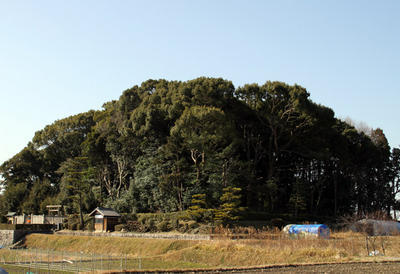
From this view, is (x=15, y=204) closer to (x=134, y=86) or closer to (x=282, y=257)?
(x=134, y=86)

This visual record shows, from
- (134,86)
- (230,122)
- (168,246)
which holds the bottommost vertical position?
(168,246)

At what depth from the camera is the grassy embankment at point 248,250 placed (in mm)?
22172

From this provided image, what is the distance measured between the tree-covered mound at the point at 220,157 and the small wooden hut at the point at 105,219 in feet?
9.61

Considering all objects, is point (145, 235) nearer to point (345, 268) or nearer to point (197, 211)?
point (197, 211)

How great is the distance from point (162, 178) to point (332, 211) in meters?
21.7

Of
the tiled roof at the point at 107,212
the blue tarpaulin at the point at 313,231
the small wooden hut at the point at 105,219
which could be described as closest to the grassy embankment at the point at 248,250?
the blue tarpaulin at the point at 313,231

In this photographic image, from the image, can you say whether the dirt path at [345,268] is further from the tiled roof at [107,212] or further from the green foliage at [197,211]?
the tiled roof at [107,212]

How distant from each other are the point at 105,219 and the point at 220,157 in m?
11.8

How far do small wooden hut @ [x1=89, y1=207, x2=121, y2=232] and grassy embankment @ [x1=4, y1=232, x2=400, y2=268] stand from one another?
652 cm

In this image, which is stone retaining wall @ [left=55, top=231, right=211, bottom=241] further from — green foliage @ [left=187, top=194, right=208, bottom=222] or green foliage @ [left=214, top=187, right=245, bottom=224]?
green foliage @ [left=214, top=187, right=245, bottom=224]

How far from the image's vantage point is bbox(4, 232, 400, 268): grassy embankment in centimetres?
2217

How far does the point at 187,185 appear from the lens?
38625 mm

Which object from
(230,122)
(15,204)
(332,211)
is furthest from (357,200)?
(15,204)

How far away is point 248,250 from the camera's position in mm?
23344
